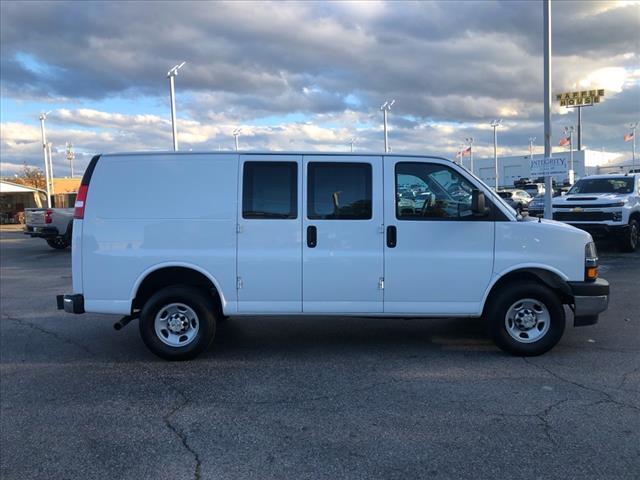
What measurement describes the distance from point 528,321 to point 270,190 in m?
3.05

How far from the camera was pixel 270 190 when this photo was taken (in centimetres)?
575

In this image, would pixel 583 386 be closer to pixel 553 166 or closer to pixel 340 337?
pixel 340 337

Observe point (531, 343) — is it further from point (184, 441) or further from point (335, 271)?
point (184, 441)

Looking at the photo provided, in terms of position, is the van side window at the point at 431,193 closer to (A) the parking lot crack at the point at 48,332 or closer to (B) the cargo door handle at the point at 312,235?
(B) the cargo door handle at the point at 312,235

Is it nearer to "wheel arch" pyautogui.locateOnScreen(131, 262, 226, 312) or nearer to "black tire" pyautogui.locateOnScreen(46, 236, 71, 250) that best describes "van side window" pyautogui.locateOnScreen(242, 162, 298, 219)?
"wheel arch" pyautogui.locateOnScreen(131, 262, 226, 312)

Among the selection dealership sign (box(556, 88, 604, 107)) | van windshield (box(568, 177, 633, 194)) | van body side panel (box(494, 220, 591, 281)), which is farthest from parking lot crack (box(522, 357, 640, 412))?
dealership sign (box(556, 88, 604, 107))

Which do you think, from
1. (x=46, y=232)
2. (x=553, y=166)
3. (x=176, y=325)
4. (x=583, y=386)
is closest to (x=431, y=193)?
(x=583, y=386)

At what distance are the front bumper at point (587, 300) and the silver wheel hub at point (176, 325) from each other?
3938mm

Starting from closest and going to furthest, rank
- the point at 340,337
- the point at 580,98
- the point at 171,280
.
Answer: the point at 171,280 < the point at 340,337 < the point at 580,98

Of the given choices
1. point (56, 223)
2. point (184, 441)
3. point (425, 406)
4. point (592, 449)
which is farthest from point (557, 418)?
point (56, 223)

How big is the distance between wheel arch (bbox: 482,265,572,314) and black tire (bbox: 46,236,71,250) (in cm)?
1672

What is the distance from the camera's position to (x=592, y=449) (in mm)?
3742

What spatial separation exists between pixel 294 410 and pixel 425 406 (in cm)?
109

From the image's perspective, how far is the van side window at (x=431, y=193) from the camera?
18.7ft
